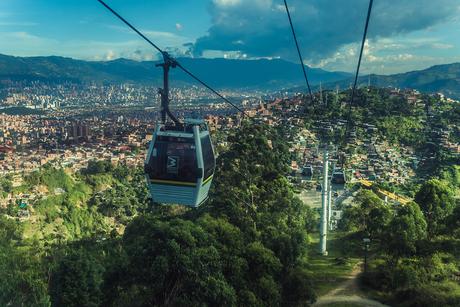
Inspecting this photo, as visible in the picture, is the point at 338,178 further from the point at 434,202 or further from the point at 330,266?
the point at 330,266

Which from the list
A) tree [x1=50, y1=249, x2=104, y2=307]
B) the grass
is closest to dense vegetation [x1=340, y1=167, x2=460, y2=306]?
the grass

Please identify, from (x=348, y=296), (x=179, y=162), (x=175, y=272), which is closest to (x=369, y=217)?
(x=348, y=296)

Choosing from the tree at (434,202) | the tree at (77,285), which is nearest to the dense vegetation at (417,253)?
the tree at (434,202)

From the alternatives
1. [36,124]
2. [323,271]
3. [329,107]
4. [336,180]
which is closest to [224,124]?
[329,107]

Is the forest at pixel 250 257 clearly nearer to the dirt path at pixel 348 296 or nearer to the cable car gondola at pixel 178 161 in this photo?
the dirt path at pixel 348 296

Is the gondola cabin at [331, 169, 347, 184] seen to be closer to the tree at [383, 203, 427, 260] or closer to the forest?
the forest
